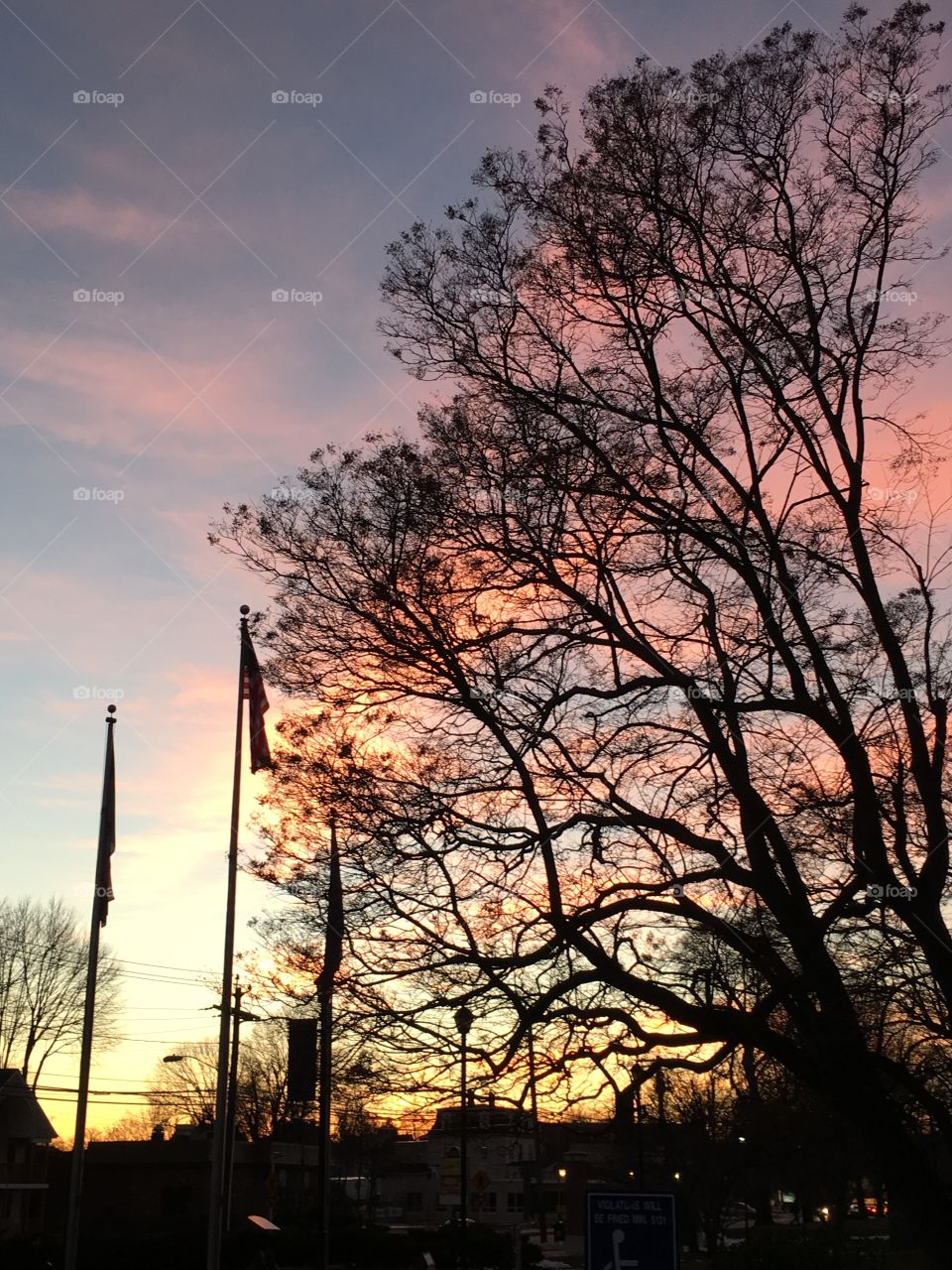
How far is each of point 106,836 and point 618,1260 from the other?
18431mm

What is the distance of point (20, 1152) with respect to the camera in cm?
4909

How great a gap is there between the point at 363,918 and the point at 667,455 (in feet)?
22.1

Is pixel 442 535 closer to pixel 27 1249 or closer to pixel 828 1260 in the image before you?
pixel 828 1260

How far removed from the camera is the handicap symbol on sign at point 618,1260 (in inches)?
321

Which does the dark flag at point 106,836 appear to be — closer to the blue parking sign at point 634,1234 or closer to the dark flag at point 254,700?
the dark flag at point 254,700

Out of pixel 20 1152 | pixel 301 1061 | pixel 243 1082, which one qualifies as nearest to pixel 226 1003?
pixel 301 1061

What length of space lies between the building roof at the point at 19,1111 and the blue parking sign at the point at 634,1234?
45.2m

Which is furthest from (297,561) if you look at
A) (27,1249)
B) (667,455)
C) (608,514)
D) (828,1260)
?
(27,1249)

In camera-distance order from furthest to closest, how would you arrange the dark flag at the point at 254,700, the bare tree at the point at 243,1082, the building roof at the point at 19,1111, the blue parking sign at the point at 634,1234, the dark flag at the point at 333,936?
the bare tree at the point at 243,1082 < the building roof at the point at 19,1111 < the dark flag at the point at 254,700 < the dark flag at the point at 333,936 < the blue parking sign at the point at 634,1234

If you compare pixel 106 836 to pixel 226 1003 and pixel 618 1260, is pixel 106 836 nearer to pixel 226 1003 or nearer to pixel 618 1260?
pixel 226 1003

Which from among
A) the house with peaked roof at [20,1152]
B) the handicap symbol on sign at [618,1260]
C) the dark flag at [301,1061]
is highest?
the dark flag at [301,1061]

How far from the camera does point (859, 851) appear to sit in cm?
1267

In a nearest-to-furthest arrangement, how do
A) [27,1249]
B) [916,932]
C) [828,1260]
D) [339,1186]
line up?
1. [916,932]
2. [828,1260]
3. [27,1249]
4. [339,1186]

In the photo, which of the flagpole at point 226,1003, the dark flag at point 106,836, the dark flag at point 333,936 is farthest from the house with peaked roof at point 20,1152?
the dark flag at point 333,936
